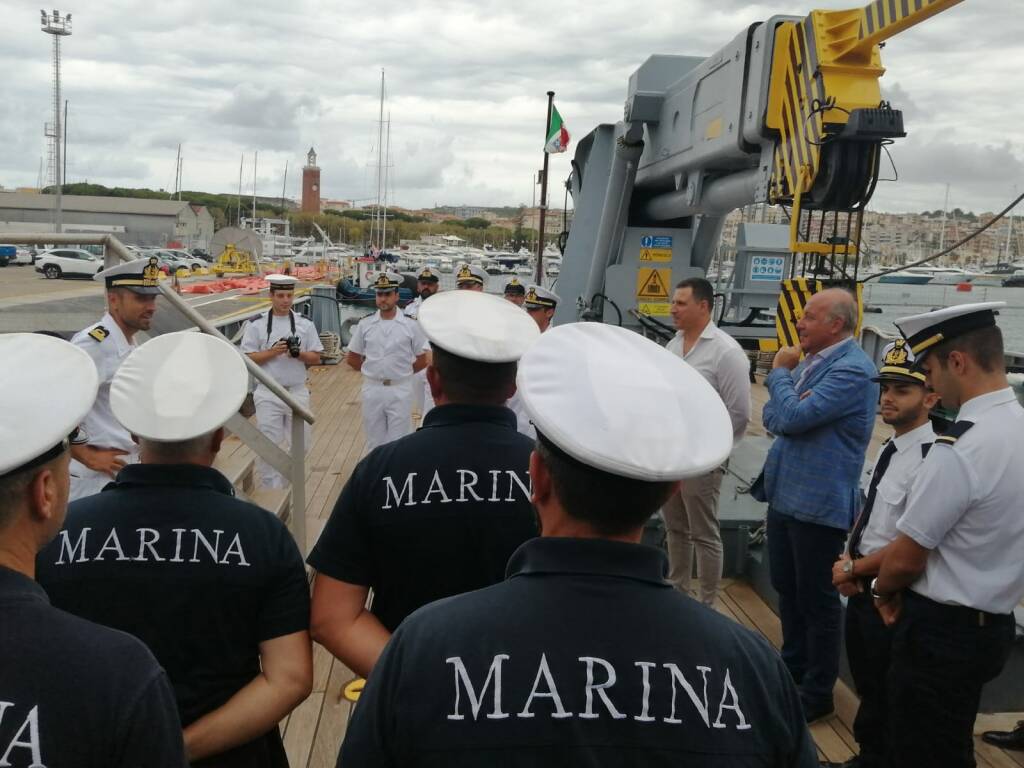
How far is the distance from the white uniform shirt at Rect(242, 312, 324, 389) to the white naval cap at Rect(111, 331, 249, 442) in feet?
14.7

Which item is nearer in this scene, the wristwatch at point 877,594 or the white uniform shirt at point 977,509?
the white uniform shirt at point 977,509

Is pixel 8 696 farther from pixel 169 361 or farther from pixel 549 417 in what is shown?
pixel 169 361

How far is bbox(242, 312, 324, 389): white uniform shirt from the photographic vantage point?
6547 millimetres

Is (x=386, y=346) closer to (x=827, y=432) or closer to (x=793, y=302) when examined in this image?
(x=793, y=302)

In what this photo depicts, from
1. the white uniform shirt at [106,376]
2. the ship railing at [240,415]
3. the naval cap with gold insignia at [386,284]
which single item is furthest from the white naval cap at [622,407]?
the naval cap with gold insignia at [386,284]

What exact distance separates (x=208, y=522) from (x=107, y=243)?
2695 mm

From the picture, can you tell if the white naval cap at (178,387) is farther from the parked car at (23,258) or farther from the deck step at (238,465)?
the parked car at (23,258)

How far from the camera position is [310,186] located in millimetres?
119750

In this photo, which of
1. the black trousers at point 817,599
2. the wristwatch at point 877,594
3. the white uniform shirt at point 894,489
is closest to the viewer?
the wristwatch at point 877,594

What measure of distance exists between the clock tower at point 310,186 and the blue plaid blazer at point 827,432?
12112cm

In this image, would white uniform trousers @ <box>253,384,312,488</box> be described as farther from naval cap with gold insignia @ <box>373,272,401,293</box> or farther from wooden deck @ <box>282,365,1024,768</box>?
naval cap with gold insignia @ <box>373,272,401,293</box>

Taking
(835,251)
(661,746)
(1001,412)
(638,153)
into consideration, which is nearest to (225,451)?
(638,153)

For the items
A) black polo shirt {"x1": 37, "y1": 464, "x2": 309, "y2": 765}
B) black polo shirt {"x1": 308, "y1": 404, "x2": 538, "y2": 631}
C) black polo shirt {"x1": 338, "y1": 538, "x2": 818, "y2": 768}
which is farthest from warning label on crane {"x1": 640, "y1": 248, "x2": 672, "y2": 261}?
black polo shirt {"x1": 338, "y1": 538, "x2": 818, "y2": 768}

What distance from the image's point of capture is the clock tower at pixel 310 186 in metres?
118
